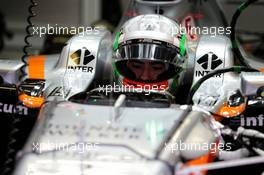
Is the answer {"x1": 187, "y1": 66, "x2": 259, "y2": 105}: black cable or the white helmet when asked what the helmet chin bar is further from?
{"x1": 187, "y1": 66, "x2": 259, "y2": 105}: black cable

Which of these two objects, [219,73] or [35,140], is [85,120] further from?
[219,73]

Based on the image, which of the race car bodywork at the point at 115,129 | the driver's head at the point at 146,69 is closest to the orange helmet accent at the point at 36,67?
the race car bodywork at the point at 115,129

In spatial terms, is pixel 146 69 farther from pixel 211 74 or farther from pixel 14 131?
pixel 14 131

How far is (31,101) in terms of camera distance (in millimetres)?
2129

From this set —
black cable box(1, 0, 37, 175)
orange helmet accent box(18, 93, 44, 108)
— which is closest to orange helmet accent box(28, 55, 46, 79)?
black cable box(1, 0, 37, 175)

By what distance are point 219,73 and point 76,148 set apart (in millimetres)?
825

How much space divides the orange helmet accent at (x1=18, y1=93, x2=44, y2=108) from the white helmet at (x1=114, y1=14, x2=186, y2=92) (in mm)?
321

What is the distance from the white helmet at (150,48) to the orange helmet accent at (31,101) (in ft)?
1.05

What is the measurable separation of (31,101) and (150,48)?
46cm

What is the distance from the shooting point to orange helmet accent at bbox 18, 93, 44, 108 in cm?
212

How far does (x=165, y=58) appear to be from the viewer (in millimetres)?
2158

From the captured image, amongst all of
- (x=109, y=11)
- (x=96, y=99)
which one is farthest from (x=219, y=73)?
(x=109, y=11)

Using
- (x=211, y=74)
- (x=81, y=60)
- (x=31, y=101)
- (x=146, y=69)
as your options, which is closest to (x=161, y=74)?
(x=146, y=69)

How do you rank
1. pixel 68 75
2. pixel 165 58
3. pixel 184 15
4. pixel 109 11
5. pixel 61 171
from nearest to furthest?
pixel 61 171, pixel 165 58, pixel 68 75, pixel 184 15, pixel 109 11
